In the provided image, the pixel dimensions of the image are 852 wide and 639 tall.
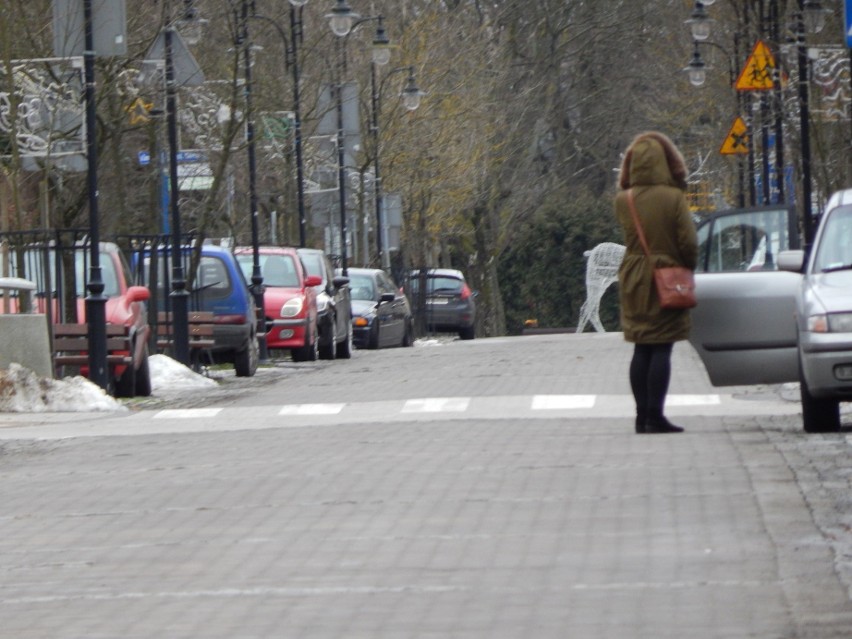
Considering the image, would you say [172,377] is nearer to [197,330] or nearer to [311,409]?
[197,330]

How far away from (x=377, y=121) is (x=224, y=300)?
2795 centimetres

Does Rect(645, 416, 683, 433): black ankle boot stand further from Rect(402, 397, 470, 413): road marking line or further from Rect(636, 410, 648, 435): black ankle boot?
Rect(402, 397, 470, 413): road marking line

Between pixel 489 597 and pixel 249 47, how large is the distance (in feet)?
70.6

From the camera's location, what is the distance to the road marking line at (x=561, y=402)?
17.0m

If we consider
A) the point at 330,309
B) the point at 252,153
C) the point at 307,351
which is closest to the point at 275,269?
the point at 330,309

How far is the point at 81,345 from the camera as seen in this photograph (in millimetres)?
21125

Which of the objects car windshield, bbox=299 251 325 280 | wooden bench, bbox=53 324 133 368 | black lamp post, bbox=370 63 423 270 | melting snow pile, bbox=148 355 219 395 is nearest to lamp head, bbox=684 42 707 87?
black lamp post, bbox=370 63 423 270

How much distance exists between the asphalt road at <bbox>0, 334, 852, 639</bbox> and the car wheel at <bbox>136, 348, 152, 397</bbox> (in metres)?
4.69

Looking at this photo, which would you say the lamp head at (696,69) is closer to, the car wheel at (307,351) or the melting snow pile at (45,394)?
the car wheel at (307,351)

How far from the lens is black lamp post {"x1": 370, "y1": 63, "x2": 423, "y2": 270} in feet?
165

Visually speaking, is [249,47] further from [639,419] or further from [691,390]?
[639,419]

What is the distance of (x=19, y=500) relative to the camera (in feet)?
37.3

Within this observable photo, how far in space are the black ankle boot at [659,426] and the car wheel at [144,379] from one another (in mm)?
8931

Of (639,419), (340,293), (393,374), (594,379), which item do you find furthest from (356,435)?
(340,293)
